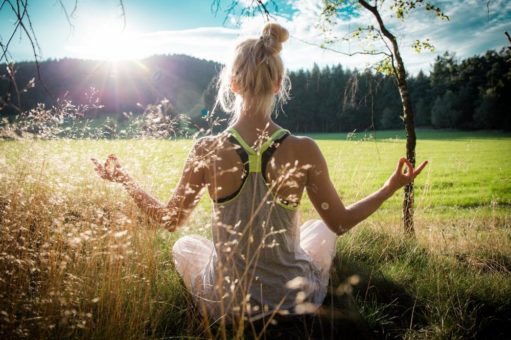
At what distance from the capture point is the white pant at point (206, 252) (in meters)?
2.26

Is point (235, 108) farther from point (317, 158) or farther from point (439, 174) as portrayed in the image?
point (439, 174)

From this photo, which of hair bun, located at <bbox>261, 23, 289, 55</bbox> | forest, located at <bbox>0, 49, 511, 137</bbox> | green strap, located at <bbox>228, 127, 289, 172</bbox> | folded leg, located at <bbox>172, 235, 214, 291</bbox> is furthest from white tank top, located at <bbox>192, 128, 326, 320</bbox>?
forest, located at <bbox>0, 49, 511, 137</bbox>

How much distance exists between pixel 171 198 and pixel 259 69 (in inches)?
38.9

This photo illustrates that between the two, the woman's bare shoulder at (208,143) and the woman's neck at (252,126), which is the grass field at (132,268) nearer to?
the woman's bare shoulder at (208,143)

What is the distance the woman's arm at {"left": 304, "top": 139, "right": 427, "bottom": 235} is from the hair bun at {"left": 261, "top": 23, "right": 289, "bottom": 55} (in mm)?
616

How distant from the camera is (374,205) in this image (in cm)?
209

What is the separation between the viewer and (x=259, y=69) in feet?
6.33

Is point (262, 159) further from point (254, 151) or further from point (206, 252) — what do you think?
point (206, 252)

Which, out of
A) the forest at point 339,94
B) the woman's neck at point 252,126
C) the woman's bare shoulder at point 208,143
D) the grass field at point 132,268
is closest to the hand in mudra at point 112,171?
the grass field at point 132,268

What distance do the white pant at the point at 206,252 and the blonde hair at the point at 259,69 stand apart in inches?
40.0

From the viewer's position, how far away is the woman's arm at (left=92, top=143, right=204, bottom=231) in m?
2.01

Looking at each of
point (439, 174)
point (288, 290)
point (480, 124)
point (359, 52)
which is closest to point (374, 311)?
point (288, 290)

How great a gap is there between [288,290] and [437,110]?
218 ft

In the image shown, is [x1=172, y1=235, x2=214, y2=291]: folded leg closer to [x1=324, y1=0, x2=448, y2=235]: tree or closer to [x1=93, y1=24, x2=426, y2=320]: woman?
[x1=93, y1=24, x2=426, y2=320]: woman
